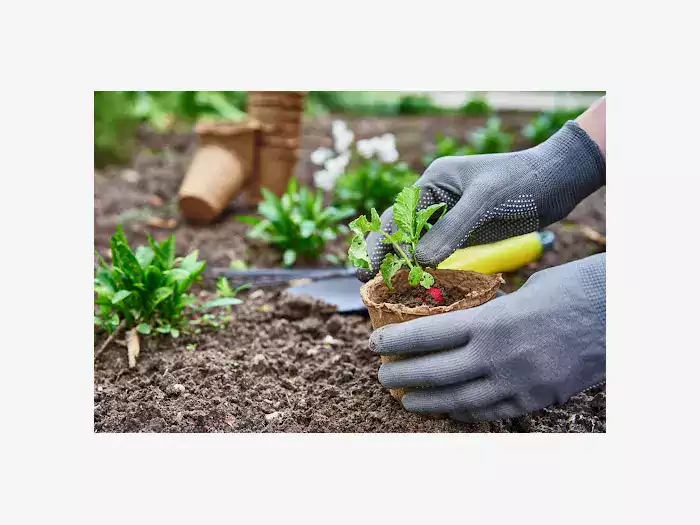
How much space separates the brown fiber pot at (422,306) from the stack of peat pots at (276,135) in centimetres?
→ 187

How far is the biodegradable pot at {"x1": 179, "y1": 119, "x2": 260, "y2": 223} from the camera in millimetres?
3648

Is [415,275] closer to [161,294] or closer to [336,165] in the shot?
[161,294]

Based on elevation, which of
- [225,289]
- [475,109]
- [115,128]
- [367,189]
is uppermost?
[475,109]

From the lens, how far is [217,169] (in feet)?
12.3

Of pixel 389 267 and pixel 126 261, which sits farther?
pixel 126 261

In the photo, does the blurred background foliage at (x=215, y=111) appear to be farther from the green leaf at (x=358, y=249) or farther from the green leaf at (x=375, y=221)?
the green leaf at (x=358, y=249)

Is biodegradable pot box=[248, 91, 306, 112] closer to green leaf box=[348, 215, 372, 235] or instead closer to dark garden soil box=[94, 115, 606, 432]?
dark garden soil box=[94, 115, 606, 432]

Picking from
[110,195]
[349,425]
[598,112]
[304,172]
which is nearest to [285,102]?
[304,172]

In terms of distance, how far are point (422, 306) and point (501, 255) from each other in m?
0.80

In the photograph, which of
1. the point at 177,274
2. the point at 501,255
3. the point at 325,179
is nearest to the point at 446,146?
the point at 325,179

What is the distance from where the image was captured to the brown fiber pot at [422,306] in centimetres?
200

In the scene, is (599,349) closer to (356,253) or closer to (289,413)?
(356,253)

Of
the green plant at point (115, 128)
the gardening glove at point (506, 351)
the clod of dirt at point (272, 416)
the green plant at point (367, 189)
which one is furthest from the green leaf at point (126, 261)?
the green plant at point (115, 128)
